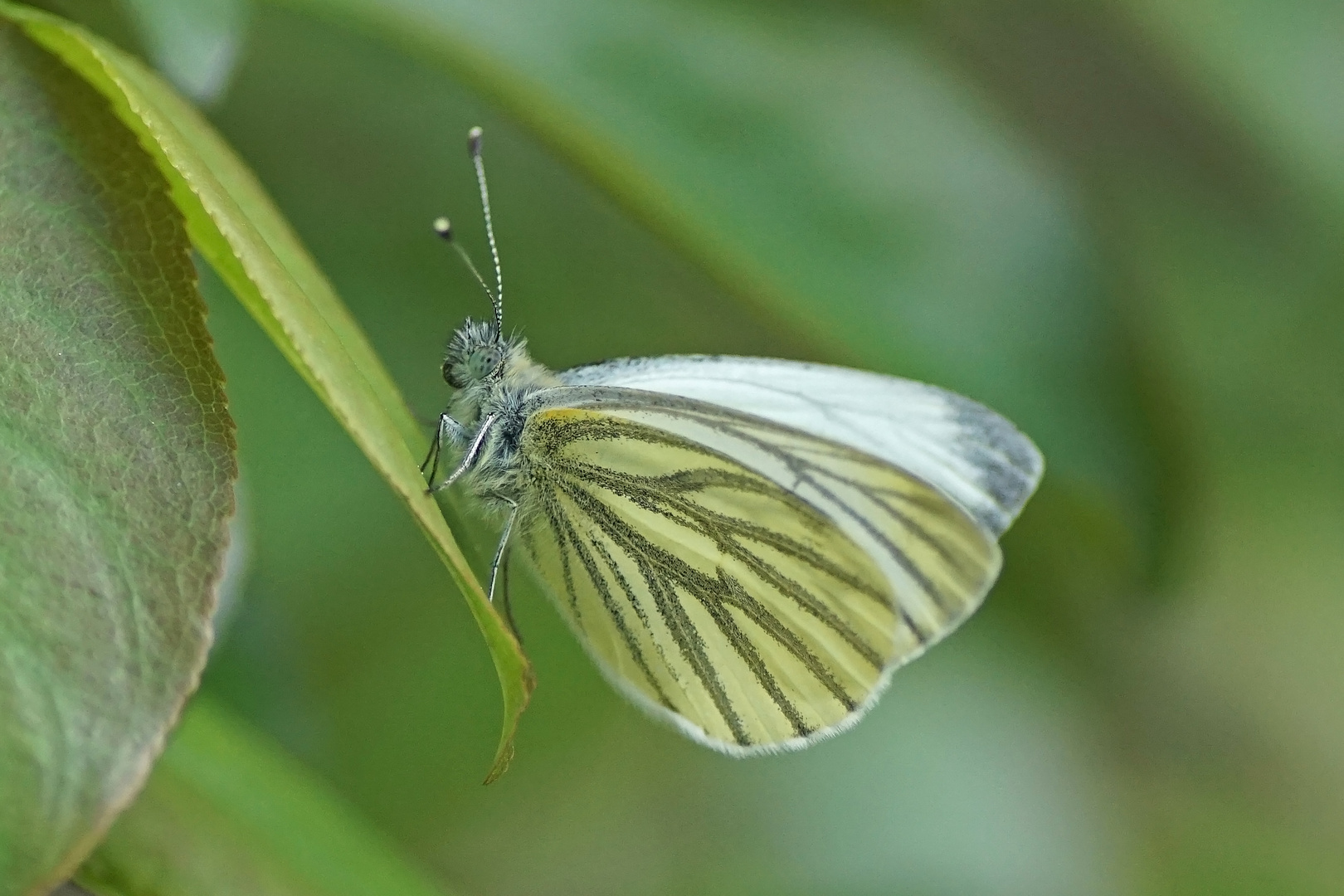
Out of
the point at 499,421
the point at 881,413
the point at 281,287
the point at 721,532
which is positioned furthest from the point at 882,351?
the point at 281,287

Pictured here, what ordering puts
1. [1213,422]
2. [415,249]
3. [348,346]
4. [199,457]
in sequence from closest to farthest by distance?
[199,457] → [348,346] → [415,249] → [1213,422]

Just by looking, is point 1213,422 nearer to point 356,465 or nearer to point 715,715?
point 715,715

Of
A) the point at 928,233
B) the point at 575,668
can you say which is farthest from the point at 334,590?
the point at 928,233

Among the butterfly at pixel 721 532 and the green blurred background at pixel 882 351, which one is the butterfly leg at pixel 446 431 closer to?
the butterfly at pixel 721 532

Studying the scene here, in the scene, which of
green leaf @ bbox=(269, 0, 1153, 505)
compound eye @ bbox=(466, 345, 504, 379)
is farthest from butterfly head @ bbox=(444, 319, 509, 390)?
green leaf @ bbox=(269, 0, 1153, 505)

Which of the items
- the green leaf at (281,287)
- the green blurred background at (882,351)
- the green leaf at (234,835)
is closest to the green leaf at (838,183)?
the green blurred background at (882,351)

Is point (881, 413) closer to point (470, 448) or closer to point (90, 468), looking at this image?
point (470, 448)
